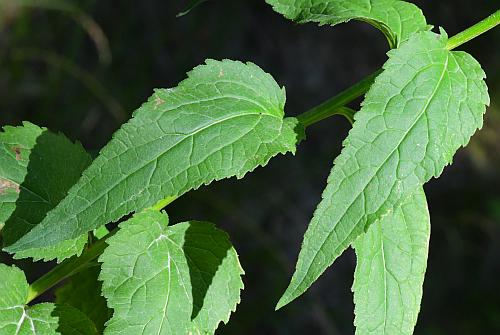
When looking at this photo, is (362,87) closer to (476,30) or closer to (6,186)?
(476,30)


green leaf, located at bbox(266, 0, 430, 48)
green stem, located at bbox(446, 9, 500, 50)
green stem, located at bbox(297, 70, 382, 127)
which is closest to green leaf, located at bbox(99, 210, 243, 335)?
green stem, located at bbox(297, 70, 382, 127)

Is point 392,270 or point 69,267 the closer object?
point 392,270

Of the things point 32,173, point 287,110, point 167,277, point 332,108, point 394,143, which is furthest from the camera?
point 287,110

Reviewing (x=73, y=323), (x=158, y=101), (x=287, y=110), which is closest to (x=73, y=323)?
(x=73, y=323)

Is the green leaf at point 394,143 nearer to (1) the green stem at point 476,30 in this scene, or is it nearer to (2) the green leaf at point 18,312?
(1) the green stem at point 476,30

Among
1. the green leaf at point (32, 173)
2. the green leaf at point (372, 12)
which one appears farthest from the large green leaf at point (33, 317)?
the green leaf at point (372, 12)

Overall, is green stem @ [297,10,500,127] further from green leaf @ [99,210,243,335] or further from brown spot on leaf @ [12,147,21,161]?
brown spot on leaf @ [12,147,21,161]

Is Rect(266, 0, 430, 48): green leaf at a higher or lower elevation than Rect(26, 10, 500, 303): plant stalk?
higher
